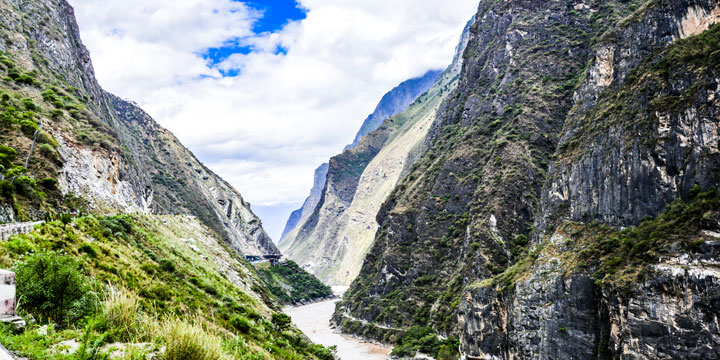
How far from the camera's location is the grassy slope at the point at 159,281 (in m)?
9.16

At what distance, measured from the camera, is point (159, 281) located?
23.3 m

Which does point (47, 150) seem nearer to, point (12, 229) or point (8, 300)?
point (12, 229)

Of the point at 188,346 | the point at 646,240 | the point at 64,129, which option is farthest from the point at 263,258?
the point at 188,346

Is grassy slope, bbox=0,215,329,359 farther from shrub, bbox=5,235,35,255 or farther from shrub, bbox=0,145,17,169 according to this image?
shrub, bbox=0,145,17,169

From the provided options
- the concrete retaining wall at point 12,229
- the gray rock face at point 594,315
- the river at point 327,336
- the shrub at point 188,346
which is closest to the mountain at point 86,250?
the shrub at point 188,346

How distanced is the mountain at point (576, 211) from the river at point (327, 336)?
3.20 metres

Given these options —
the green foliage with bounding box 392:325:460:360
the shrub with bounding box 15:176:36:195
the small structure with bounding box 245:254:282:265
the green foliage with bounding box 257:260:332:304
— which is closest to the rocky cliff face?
the shrub with bounding box 15:176:36:195

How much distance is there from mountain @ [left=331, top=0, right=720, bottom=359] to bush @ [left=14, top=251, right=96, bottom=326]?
124 feet

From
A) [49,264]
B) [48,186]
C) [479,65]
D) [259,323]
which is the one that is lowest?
[259,323]

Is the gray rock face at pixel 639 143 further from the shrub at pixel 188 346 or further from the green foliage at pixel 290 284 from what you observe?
the green foliage at pixel 290 284

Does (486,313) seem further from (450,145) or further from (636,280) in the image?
(450,145)

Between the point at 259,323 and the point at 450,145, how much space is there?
81054 mm

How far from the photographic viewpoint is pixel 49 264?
11.0 m

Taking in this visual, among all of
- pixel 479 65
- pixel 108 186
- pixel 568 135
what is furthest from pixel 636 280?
pixel 479 65
